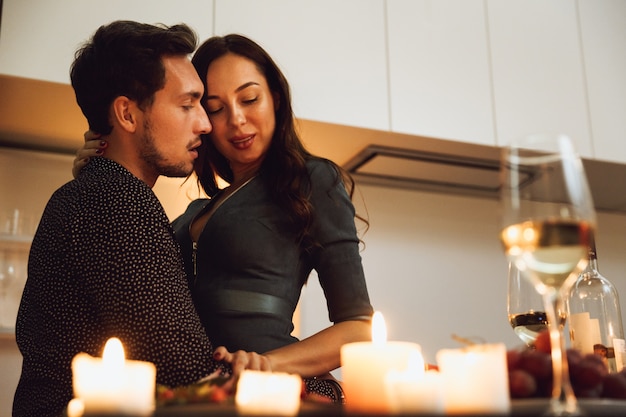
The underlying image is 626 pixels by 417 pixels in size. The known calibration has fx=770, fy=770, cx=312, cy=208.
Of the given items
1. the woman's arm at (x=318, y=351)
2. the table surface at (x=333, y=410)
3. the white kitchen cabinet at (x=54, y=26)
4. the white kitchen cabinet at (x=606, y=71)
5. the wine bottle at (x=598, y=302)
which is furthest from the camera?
the white kitchen cabinet at (x=606, y=71)

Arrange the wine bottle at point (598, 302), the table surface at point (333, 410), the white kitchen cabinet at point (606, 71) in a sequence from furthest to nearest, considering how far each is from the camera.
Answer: the white kitchen cabinet at point (606, 71) < the wine bottle at point (598, 302) < the table surface at point (333, 410)

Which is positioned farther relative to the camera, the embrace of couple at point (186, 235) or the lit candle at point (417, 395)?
the embrace of couple at point (186, 235)

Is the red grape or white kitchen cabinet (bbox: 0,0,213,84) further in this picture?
white kitchen cabinet (bbox: 0,0,213,84)

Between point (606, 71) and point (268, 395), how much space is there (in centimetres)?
252

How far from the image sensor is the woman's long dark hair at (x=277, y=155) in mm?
1358

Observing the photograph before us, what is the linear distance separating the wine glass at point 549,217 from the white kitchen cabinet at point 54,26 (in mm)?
1630

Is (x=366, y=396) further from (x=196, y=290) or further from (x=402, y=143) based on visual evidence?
(x=402, y=143)

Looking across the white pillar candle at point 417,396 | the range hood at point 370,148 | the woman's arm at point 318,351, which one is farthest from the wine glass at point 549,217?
the range hood at point 370,148

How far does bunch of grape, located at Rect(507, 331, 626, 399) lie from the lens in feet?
2.22

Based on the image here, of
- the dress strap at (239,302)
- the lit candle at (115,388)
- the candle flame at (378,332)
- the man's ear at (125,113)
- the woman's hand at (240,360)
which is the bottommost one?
the lit candle at (115,388)

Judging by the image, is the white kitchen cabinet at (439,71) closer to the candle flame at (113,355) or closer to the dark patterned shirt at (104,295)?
the dark patterned shirt at (104,295)

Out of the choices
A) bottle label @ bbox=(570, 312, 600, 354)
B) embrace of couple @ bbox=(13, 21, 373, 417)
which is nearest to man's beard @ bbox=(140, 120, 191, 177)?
embrace of couple @ bbox=(13, 21, 373, 417)

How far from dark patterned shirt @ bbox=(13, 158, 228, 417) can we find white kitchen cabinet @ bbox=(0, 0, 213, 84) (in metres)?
1.01

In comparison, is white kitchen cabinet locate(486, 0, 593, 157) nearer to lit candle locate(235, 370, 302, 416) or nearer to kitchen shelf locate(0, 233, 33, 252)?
kitchen shelf locate(0, 233, 33, 252)
